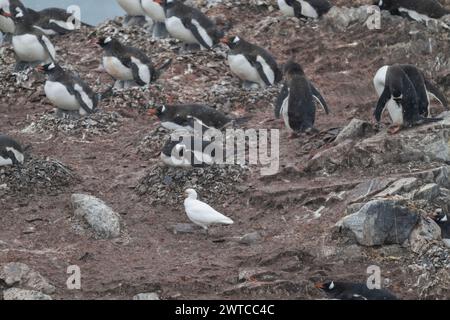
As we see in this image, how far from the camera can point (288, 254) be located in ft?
38.1

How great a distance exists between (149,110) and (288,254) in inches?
147

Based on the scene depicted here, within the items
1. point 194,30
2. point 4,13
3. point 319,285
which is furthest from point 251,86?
point 319,285

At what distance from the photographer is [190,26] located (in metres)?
17.0

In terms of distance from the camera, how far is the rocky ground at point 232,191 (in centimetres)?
1121

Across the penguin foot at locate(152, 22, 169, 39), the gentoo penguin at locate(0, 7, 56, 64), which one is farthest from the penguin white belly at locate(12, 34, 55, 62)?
the penguin foot at locate(152, 22, 169, 39)

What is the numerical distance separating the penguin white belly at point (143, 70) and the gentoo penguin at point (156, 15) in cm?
173

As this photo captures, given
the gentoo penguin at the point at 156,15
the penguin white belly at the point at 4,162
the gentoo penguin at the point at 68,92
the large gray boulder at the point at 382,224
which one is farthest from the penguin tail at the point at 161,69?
the large gray boulder at the point at 382,224

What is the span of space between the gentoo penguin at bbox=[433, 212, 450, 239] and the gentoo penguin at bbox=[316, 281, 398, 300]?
1203 mm

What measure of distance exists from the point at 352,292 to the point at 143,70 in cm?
655

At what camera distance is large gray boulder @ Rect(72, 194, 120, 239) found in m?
12.5

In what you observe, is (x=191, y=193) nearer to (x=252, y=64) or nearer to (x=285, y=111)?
(x=285, y=111)

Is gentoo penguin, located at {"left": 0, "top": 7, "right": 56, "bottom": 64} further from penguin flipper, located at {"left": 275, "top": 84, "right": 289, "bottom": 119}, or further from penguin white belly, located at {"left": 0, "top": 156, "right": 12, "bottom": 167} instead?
penguin flipper, located at {"left": 275, "top": 84, "right": 289, "bottom": 119}

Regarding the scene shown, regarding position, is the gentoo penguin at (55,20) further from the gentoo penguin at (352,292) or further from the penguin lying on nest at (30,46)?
the gentoo penguin at (352,292)

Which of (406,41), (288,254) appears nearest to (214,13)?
(406,41)
